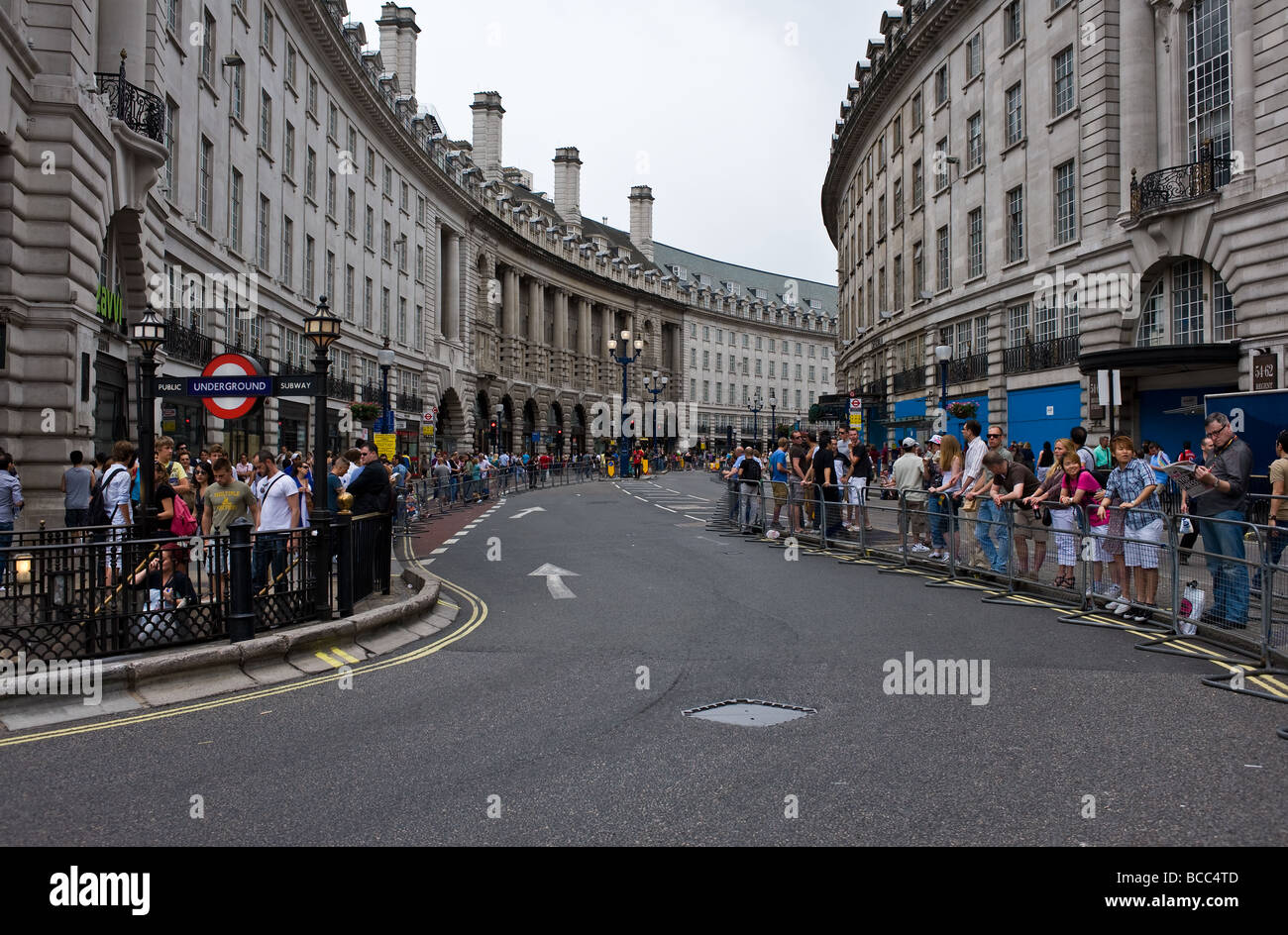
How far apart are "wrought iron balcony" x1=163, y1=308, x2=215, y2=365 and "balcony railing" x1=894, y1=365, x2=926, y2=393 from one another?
26.9 m

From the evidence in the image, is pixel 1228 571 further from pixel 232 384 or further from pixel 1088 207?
pixel 1088 207

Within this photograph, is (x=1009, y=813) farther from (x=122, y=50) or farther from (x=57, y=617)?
(x=122, y=50)

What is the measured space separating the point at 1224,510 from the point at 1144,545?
30.8 inches

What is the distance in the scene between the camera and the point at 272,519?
1108 centimetres

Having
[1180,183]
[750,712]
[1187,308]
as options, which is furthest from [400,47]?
[750,712]

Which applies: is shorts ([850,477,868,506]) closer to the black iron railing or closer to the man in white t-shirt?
the man in white t-shirt

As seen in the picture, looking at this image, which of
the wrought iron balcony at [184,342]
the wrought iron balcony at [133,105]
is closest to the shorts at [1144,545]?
the wrought iron balcony at [133,105]

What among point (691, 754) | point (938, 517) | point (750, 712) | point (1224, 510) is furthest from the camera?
point (938, 517)

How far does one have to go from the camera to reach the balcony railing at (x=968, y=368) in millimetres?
A: 33875

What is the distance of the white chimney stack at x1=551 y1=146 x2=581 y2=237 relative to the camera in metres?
87.1

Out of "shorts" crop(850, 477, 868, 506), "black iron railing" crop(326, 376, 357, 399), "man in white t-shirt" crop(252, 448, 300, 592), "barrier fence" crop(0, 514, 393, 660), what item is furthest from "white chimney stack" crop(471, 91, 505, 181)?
"barrier fence" crop(0, 514, 393, 660)

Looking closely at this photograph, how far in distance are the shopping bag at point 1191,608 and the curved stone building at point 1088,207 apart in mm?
13862

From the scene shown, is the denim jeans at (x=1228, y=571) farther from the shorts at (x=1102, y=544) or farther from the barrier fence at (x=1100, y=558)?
the shorts at (x=1102, y=544)
